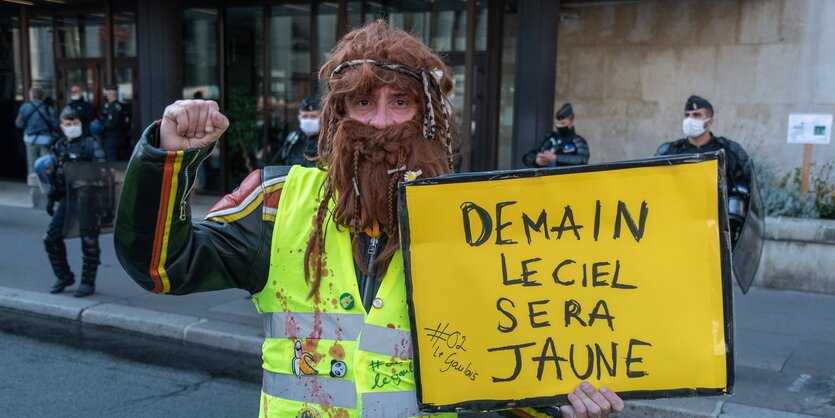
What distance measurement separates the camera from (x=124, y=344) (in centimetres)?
623

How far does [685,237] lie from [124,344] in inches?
219

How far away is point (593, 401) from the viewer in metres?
1.70

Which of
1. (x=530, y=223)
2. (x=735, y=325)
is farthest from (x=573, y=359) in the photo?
(x=735, y=325)

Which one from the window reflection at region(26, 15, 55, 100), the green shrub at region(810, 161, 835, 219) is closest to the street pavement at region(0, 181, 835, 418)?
the green shrub at region(810, 161, 835, 219)

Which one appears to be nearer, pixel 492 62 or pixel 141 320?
pixel 141 320

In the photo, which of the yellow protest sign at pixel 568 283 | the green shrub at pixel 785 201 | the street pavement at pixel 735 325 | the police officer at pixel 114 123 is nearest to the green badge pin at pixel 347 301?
the yellow protest sign at pixel 568 283

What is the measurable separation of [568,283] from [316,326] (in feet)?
1.98

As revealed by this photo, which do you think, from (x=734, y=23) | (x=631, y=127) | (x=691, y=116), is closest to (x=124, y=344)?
(x=691, y=116)

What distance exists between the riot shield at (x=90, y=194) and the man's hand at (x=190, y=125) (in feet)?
18.9

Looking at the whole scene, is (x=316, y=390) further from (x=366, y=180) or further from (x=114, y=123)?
(x=114, y=123)

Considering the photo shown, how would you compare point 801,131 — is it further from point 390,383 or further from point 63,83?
point 63,83

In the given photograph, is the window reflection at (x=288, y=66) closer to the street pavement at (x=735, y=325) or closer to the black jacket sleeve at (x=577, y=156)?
the street pavement at (x=735, y=325)

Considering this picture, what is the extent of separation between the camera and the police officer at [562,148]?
7473 mm

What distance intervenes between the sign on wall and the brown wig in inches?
298
